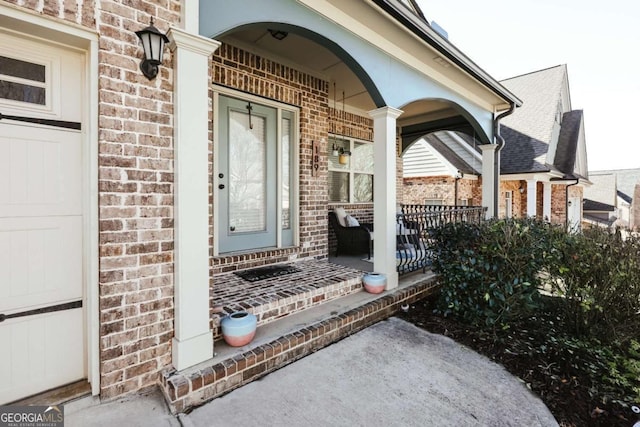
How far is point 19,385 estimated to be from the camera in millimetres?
1874

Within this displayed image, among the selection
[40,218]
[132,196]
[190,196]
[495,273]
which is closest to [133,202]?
[132,196]

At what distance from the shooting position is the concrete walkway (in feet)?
6.25

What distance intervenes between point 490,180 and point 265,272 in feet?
17.4

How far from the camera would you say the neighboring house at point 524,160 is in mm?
10344

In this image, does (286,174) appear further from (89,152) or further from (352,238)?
(89,152)

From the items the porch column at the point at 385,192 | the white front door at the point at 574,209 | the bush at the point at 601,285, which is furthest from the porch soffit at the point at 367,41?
the white front door at the point at 574,209

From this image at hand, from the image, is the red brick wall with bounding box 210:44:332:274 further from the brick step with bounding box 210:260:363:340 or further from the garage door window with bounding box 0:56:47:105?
the garage door window with bounding box 0:56:47:105

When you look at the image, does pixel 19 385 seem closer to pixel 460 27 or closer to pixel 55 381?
pixel 55 381


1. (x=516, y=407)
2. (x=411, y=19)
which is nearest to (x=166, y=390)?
(x=516, y=407)

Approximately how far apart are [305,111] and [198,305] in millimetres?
3509

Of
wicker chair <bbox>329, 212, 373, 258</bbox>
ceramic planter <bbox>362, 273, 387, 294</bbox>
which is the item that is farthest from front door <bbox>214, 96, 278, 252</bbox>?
ceramic planter <bbox>362, 273, 387, 294</bbox>

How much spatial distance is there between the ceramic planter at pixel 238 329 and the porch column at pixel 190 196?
20cm

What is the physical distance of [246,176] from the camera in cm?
425

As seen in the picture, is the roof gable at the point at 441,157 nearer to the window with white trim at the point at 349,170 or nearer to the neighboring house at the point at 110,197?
the window with white trim at the point at 349,170
